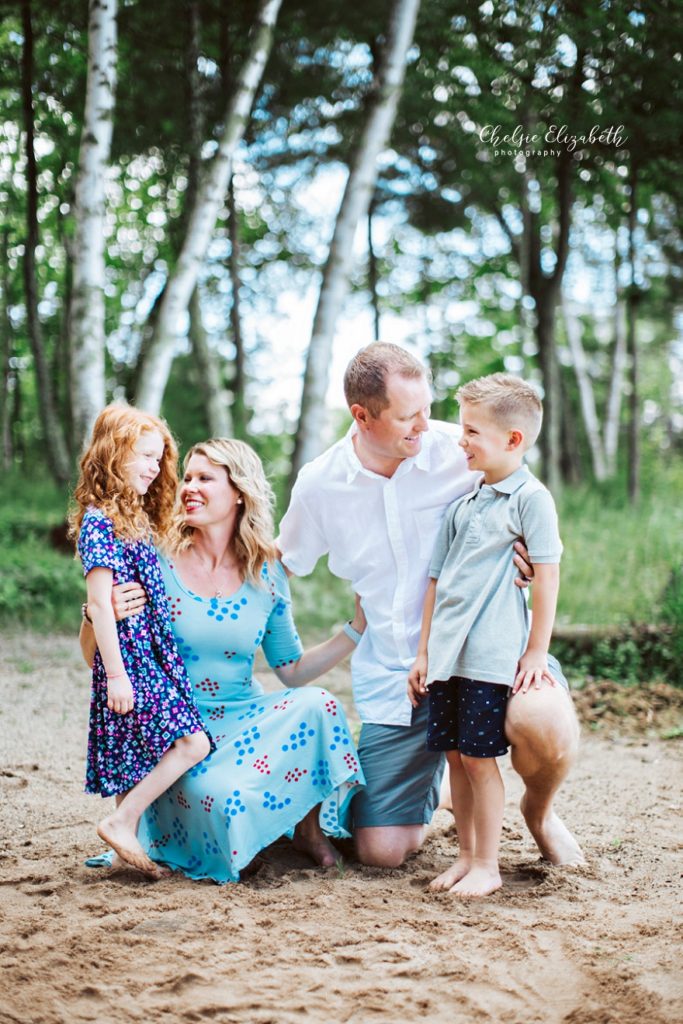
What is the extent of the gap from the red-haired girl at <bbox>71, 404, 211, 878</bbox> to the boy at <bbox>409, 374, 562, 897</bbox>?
2.96 feet

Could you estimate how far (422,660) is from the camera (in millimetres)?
3467

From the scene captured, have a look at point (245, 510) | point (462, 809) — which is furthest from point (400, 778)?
point (245, 510)

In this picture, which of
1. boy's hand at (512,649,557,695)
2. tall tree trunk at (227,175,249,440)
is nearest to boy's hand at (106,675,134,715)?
boy's hand at (512,649,557,695)

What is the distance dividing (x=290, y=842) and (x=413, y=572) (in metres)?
Result: 1.16

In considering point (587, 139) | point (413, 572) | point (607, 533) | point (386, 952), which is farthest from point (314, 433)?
point (386, 952)

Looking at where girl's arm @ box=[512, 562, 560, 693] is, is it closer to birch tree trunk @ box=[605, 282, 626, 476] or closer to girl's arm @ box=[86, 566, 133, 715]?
girl's arm @ box=[86, 566, 133, 715]

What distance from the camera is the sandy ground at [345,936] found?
2389 millimetres

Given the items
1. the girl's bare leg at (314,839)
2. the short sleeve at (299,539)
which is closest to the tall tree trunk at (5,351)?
the short sleeve at (299,539)

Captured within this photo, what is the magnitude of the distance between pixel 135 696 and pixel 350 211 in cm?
725

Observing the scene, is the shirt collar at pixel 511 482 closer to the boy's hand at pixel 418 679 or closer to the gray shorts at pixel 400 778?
the boy's hand at pixel 418 679

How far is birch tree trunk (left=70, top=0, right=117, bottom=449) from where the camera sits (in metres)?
8.39

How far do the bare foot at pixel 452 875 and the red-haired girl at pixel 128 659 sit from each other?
907 mm

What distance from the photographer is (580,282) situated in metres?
21.3

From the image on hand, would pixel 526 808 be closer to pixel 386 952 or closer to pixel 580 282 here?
pixel 386 952
